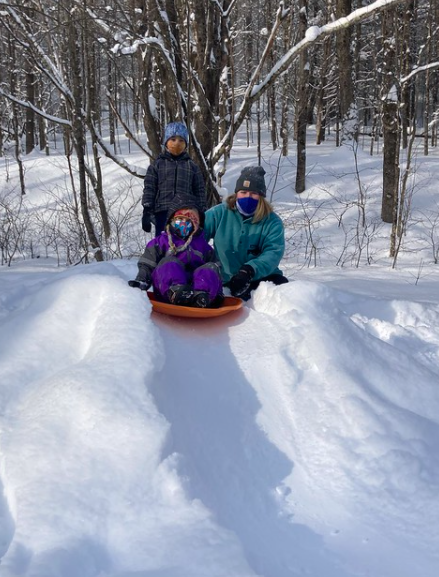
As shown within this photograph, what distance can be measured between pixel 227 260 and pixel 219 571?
274 centimetres

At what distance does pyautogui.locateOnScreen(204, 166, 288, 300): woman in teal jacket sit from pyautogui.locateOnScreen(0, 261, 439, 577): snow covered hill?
1.71ft

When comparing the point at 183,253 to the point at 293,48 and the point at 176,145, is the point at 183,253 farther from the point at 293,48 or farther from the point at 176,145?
the point at 293,48

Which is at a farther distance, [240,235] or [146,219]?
[146,219]

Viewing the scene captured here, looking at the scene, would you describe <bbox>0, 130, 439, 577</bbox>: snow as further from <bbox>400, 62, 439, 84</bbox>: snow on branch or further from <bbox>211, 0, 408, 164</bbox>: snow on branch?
<bbox>400, 62, 439, 84</bbox>: snow on branch

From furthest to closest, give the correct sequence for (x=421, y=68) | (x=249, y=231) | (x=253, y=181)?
1. (x=421, y=68)
2. (x=249, y=231)
3. (x=253, y=181)

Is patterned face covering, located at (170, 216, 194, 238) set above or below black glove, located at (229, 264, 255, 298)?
above

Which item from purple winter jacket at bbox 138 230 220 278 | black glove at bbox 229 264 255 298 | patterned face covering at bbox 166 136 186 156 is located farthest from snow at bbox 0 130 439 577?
patterned face covering at bbox 166 136 186 156

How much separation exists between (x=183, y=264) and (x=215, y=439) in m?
1.47

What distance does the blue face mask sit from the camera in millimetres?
3768

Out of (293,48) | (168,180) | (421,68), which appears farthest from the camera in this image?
(421,68)

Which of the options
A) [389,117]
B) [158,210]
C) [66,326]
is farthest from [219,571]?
[389,117]

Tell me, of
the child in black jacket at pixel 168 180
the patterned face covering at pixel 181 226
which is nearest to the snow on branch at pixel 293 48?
the child in black jacket at pixel 168 180

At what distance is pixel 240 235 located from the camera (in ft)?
12.7

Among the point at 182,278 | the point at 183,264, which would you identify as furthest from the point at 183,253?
the point at 182,278
